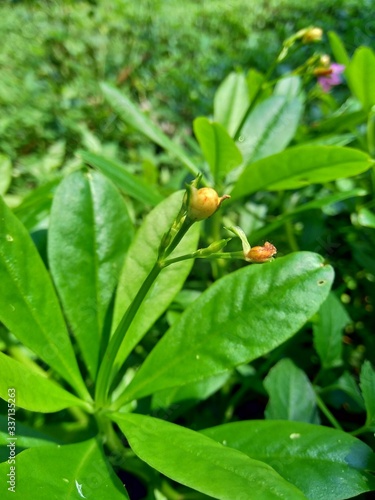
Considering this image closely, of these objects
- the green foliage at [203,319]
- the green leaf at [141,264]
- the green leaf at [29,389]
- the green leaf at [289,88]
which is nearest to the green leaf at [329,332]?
the green foliage at [203,319]

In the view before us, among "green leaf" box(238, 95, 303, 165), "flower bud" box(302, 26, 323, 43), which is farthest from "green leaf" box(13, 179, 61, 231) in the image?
"flower bud" box(302, 26, 323, 43)

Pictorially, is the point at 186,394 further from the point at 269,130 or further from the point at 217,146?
the point at 269,130

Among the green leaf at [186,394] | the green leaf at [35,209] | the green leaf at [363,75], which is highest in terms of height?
the green leaf at [35,209]

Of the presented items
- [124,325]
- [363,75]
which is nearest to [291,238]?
[363,75]

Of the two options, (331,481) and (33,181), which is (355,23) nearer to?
(33,181)

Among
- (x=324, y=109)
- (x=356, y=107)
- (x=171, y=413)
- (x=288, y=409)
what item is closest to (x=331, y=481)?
(x=288, y=409)

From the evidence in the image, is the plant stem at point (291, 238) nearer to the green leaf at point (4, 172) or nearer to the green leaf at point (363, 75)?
the green leaf at point (363, 75)
